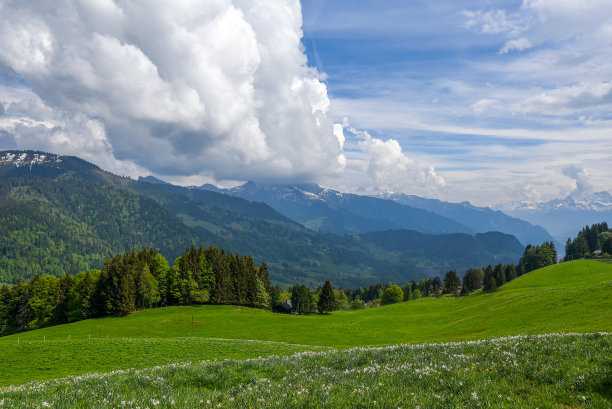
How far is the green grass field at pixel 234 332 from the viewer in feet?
109

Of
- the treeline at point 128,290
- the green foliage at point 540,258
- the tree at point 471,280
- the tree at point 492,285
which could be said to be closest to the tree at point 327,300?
the treeline at point 128,290

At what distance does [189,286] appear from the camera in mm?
92500

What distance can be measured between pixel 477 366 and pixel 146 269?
9394 cm

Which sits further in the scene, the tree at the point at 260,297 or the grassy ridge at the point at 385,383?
the tree at the point at 260,297

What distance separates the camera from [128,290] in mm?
81188

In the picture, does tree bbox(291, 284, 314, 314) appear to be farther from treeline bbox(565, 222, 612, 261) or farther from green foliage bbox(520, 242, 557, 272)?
treeline bbox(565, 222, 612, 261)

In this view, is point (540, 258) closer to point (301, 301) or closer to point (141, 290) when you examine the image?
point (301, 301)

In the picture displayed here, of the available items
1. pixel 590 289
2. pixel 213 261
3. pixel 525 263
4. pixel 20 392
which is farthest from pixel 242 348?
pixel 525 263

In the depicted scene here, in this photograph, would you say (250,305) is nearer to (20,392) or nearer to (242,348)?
(242,348)

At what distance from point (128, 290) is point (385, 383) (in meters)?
88.8

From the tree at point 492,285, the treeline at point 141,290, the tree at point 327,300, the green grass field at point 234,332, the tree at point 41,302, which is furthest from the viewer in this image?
the tree at point 492,285

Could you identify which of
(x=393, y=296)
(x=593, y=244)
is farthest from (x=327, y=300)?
(x=593, y=244)

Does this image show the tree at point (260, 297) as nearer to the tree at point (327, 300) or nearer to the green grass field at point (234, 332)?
the green grass field at point (234, 332)

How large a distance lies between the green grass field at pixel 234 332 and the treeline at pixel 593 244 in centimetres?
8116
